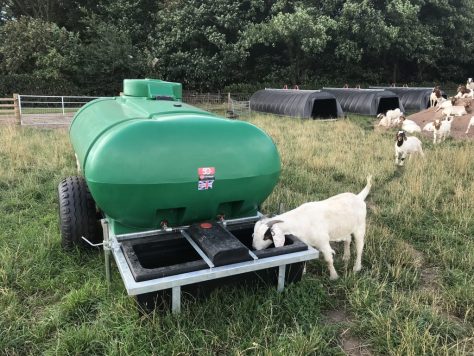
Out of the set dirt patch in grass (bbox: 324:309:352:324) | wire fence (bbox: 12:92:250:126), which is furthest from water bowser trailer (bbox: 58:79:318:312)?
wire fence (bbox: 12:92:250:126)

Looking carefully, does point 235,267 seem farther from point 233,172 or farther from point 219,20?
point 219,20

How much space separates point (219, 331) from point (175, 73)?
24857mm

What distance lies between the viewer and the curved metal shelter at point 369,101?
19.3 m

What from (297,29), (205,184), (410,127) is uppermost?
(297,29)

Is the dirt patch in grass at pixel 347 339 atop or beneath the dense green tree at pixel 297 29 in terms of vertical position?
beneath

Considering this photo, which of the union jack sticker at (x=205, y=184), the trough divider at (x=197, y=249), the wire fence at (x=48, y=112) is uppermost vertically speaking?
the union jack sticker at (x=205, y=184)

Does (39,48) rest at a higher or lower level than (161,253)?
higher

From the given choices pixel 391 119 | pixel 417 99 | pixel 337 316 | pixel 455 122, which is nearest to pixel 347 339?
pixel 337 316

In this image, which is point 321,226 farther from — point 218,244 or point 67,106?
point 67,106

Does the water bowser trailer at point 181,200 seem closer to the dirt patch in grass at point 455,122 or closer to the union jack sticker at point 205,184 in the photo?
the union jack sticker at point 205,184

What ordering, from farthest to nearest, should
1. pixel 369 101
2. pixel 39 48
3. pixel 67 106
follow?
pixel 39 48 < pixel 67 106 < pixel 369 101

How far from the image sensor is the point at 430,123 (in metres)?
14.1

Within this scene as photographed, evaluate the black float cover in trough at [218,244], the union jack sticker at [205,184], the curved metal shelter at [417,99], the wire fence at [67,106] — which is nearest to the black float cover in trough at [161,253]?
Answer: the black float cover in trough at [218,244]

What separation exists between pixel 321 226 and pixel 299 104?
14.6m
